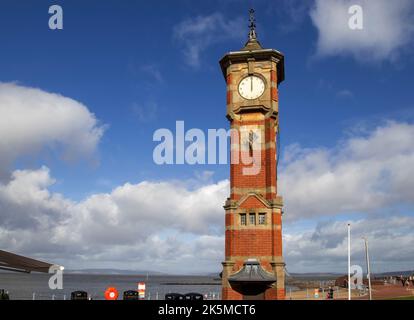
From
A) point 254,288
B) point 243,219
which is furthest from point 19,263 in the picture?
point 254,288

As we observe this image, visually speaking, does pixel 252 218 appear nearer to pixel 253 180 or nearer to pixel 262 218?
pixel 262 218

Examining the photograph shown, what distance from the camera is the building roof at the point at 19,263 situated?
58.7 ft

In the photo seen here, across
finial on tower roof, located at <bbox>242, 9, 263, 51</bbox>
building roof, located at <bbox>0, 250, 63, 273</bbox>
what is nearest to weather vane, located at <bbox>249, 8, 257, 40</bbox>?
finial on tower roof, located at <bbox>242, 9, 263, 51</bbox>

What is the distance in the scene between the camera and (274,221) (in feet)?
116

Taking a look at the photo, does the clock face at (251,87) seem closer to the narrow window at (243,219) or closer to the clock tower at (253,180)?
the clock tower at (253,180)

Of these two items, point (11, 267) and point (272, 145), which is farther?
point (272, 145)

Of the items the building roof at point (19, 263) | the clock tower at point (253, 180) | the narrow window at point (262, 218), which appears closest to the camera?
the building roof at point (19, 263)

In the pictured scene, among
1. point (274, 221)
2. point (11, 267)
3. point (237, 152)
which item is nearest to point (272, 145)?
point (237, 152)

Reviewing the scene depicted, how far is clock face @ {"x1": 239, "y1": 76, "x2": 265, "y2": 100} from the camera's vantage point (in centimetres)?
3816

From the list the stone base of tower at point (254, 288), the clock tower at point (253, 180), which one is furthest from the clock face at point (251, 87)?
the stone base of tower at point (254, 288)

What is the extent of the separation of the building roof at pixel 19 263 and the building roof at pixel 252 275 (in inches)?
697

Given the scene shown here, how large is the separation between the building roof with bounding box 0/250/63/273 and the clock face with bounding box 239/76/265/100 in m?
24.3
